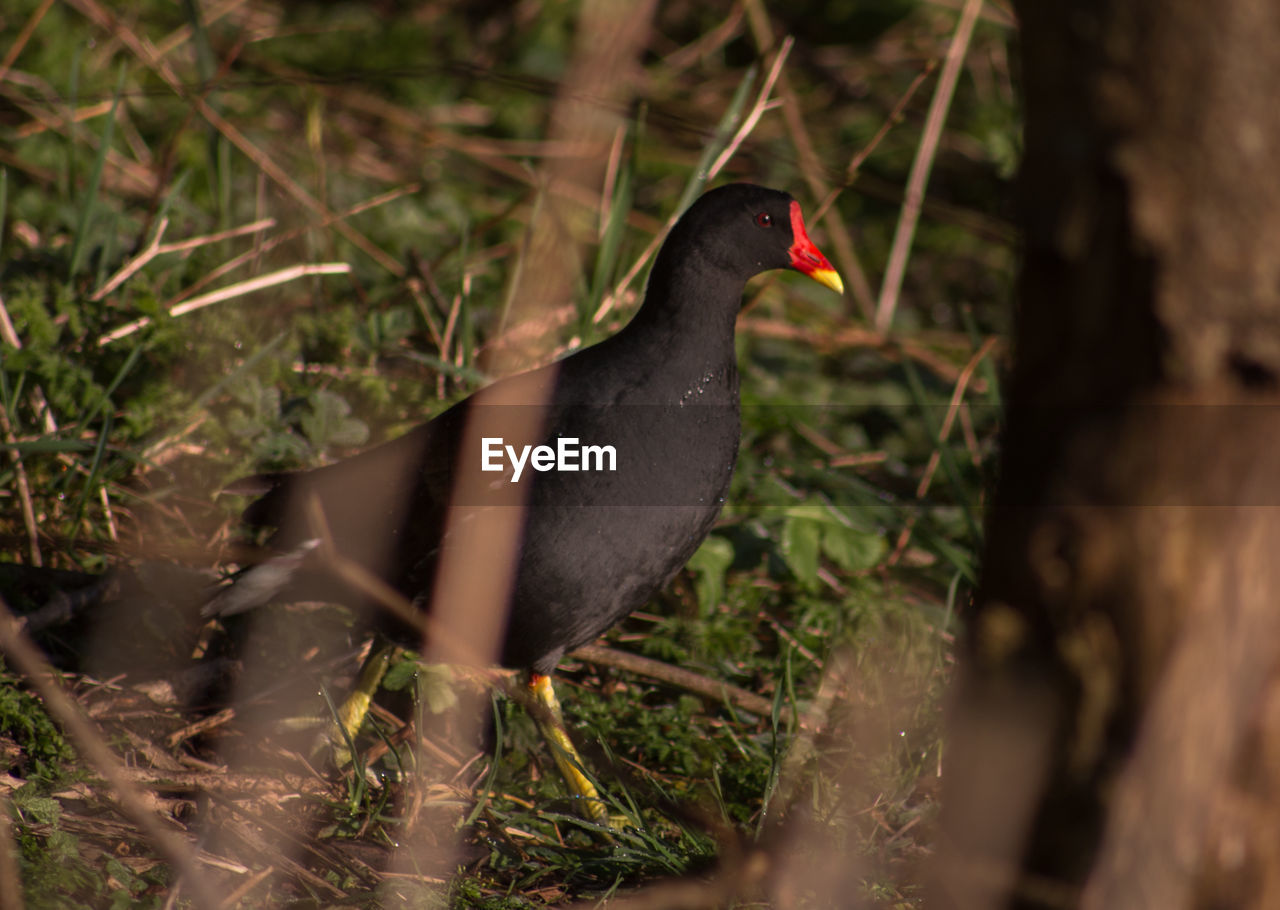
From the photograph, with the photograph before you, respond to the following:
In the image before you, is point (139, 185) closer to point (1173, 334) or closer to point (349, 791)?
point (349, 791)

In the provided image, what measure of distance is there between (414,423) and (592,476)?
141 cm

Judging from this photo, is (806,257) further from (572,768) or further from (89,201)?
(89,201)

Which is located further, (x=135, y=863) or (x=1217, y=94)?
(x=135, y=863)

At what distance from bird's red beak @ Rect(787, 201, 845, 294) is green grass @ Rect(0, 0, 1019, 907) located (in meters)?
0.48

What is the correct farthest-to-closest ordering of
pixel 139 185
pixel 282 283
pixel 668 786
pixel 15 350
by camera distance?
pixel 139 185, pixel 282 283, pixel 15 350, pixel 668 786

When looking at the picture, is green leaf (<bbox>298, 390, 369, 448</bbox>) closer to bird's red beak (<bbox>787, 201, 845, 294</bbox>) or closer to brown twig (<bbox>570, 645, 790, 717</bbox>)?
brown twig (<bbox>570, 645, 790, 717</bbox>)

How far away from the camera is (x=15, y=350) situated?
333cm

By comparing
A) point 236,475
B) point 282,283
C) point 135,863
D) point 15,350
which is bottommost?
point 135,863

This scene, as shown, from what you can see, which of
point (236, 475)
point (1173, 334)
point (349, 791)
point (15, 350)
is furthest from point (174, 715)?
point (1173, 334)

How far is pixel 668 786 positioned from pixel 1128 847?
1.74m

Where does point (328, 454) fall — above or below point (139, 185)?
below

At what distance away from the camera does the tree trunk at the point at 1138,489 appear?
1.15m

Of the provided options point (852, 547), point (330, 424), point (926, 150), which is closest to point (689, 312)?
point (852, 547)

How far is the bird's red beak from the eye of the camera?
3088mm
